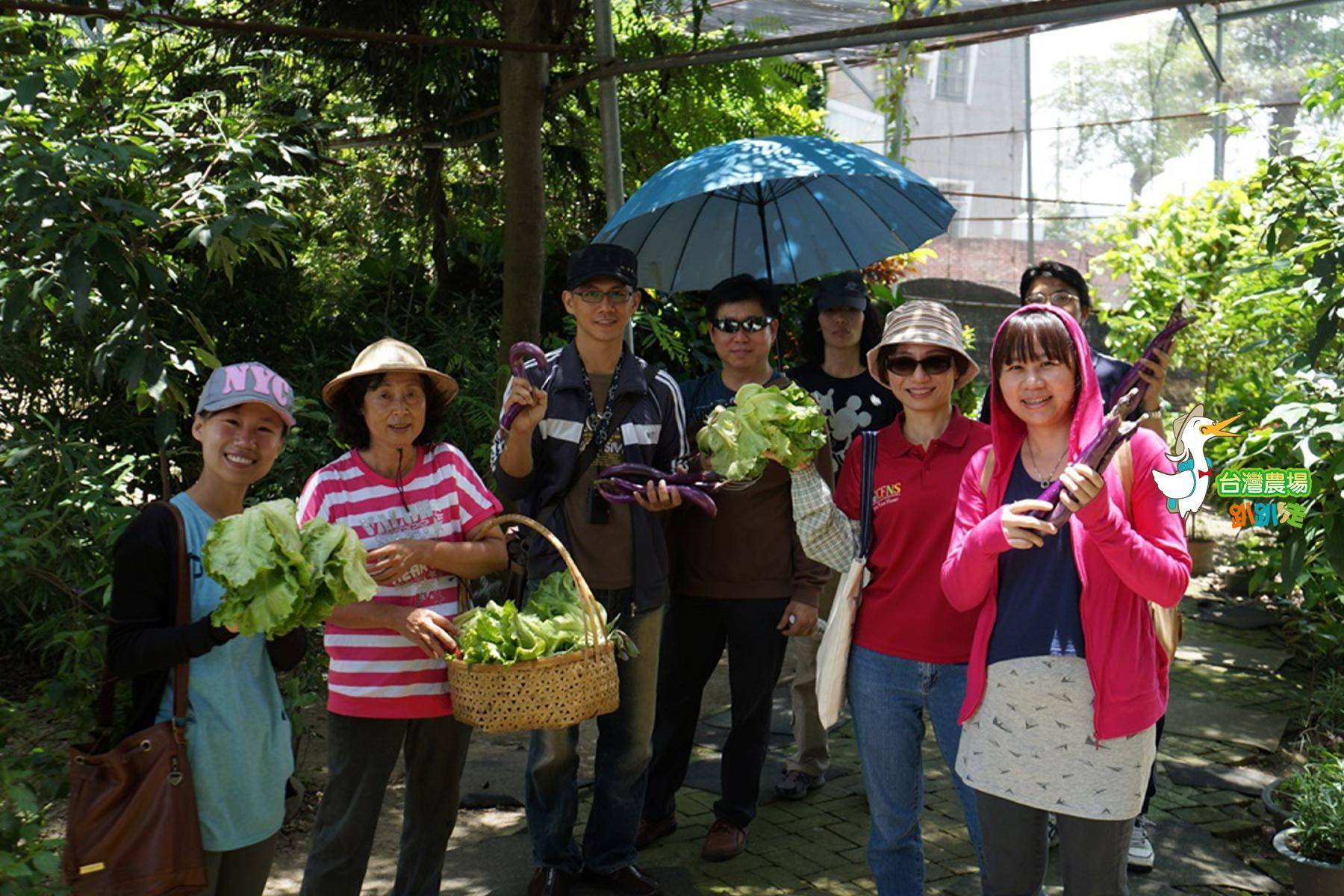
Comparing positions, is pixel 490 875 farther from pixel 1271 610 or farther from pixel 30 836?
pixel 1271 610

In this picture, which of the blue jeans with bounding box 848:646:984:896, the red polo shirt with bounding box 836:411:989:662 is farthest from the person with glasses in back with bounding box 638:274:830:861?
the blue jeans with bounding box 848:646:984:896

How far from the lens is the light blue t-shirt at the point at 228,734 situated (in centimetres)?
310

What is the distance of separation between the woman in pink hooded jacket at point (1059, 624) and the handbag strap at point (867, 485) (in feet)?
1.56

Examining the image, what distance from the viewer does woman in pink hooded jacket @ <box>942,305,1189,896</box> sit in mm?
3090

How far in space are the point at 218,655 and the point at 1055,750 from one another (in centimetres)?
211

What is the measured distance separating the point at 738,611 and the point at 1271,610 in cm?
599

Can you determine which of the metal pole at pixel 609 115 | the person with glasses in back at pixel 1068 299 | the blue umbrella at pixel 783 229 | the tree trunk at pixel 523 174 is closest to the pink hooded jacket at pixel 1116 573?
the person with glasses in back at pixel 1068 299

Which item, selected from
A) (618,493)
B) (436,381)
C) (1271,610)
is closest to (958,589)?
(618,493)

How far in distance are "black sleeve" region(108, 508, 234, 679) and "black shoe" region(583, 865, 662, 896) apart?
1.91m

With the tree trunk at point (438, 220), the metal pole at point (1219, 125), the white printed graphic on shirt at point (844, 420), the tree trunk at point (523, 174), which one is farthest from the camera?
the metal pole at point (1219, 125)

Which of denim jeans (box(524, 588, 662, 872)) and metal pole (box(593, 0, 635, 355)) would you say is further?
metal pole (box(593, 0, 635, 355))

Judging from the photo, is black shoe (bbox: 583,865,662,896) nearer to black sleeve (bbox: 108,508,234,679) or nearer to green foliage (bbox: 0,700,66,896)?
green foliage (bbox: 0,700,66,896)

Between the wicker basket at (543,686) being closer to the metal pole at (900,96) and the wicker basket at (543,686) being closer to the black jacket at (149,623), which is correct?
the black jacket at (149,623)

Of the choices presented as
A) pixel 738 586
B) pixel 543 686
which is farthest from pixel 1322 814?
pixel 543 686
